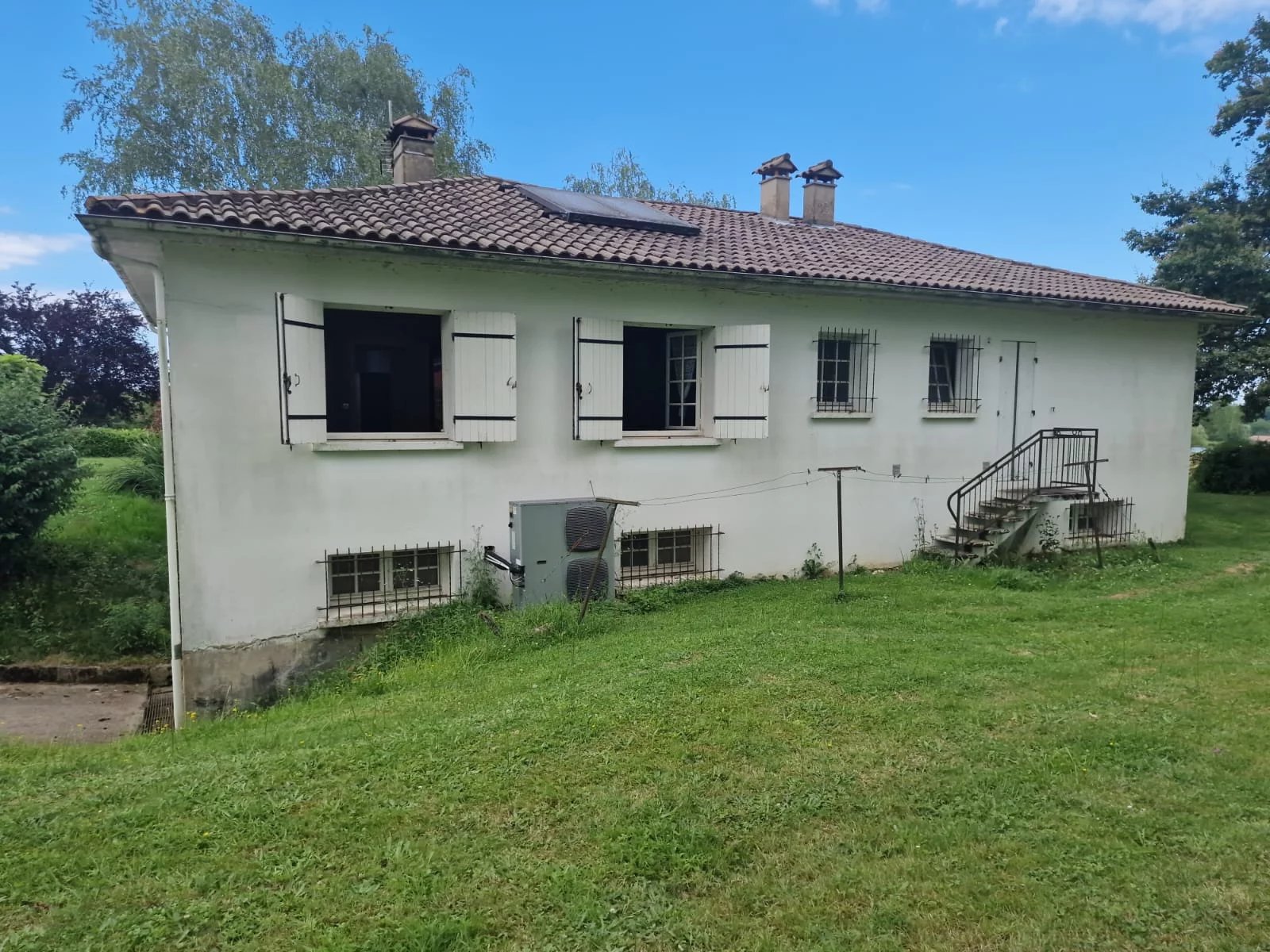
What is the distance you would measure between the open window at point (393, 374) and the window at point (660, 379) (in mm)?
1946

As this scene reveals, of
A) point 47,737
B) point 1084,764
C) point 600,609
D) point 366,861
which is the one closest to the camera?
point 366,861

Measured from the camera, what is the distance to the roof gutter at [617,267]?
6.20m

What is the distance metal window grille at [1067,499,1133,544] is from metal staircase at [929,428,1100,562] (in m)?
0.61

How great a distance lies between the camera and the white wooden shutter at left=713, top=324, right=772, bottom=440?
8.67 meters

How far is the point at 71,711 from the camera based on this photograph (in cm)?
736

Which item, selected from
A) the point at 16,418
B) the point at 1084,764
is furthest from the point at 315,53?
the point at 1084,764

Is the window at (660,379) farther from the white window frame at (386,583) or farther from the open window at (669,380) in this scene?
the white window frame at (386,583)

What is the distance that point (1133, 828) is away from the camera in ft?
10.7

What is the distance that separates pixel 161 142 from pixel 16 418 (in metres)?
13.8

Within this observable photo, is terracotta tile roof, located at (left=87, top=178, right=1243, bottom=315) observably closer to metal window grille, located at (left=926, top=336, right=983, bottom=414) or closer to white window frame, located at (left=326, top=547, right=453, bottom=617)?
metal window grille, located at (left=926, top=336, right=983, bottom=414)

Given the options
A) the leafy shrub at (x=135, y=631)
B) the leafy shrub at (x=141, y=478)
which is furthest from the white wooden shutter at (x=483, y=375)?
the leafy shrub at (x=141, y=478)

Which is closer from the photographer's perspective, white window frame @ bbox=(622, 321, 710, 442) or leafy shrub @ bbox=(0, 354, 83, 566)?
white window frame @ bbox=(622, 321, 710, 442)

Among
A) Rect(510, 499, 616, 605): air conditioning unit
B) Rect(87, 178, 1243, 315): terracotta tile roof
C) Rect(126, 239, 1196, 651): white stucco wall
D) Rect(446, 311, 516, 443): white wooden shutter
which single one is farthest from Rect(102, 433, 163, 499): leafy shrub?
Rect(510, 499, 616, 605): air conditioning unit

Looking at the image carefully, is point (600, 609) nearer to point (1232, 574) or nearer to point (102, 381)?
point (1232, 574)
